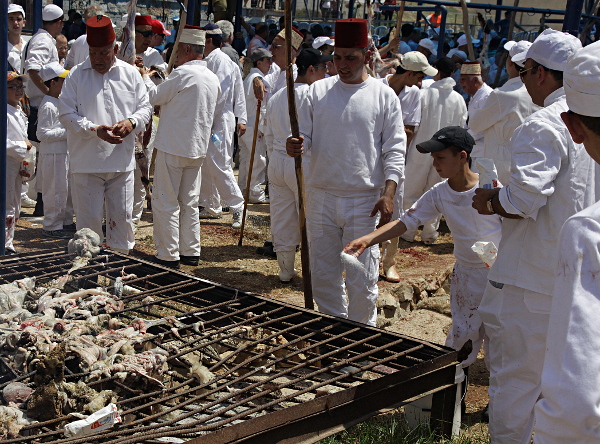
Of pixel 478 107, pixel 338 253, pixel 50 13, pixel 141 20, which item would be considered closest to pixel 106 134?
pixel 338 253

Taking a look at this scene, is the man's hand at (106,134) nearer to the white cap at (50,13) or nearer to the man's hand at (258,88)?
the man's hand at (258,88)

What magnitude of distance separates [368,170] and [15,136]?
3.68 metres

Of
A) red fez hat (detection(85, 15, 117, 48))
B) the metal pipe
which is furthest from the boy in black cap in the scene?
the metal pipe

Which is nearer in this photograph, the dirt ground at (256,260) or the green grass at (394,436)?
the green grass at (394,436)

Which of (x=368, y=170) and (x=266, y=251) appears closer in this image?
(x=368, y=170)

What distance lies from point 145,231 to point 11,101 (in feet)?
7.30

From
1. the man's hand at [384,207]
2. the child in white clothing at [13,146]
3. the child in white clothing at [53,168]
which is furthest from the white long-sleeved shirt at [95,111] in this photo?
the man's hand at [384,207]

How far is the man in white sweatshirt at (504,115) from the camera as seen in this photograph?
22.1ft

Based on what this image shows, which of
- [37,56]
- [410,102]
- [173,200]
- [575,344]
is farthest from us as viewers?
[37,56]

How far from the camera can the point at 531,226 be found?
10.7ft

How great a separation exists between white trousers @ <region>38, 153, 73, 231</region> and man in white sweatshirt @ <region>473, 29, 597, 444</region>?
557 centimetres

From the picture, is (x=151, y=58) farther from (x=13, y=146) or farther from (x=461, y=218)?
(x=461, y=218)

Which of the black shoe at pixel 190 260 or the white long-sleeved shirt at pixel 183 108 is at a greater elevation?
the white long-sleeved shirt at pixel 183 108

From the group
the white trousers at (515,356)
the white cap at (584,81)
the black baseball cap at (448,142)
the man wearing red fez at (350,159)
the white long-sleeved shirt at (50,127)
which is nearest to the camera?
the white cap at (584,81)
